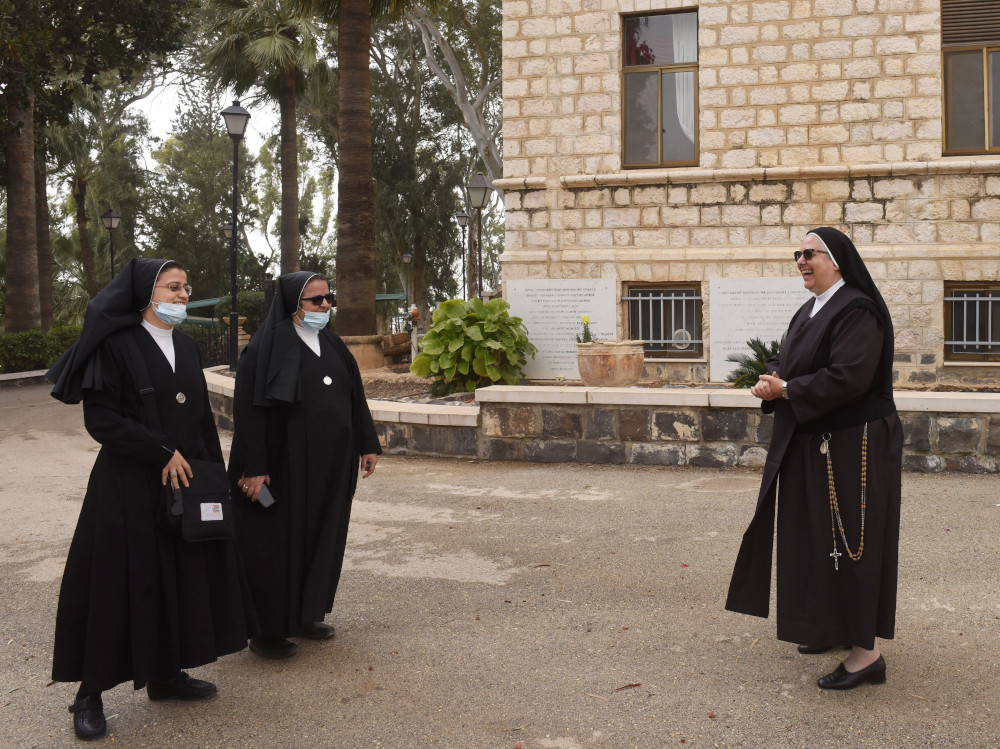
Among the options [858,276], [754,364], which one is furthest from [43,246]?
[858,276]

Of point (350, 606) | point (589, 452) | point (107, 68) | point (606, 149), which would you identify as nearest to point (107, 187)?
point (107, 68)

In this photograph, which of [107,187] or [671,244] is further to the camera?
[107,187]

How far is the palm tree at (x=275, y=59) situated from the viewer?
2617 cm

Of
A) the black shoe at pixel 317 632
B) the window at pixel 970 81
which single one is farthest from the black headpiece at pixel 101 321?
the window at pixel 970 81

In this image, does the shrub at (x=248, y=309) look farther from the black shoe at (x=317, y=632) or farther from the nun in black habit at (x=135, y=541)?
the nun in black habit at (x=135, y=541)

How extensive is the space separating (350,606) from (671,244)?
897cm

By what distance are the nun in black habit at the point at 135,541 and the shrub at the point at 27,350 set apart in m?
19.9

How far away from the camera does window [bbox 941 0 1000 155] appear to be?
12.8 meters

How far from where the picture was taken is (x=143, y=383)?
416cm

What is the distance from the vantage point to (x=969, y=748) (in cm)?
369

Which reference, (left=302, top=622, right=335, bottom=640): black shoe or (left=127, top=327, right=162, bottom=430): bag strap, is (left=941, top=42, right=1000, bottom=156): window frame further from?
(left=127, top=327, right=162, bottom=430): bag strap

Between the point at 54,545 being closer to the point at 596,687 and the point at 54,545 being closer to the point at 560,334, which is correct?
the point at 596,687

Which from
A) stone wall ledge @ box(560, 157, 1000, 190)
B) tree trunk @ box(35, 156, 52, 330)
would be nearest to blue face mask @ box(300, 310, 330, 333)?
stone wall ledge @ box(560, 157, 1000, 190)

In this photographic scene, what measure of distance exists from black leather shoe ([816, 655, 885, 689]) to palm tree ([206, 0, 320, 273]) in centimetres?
2408
